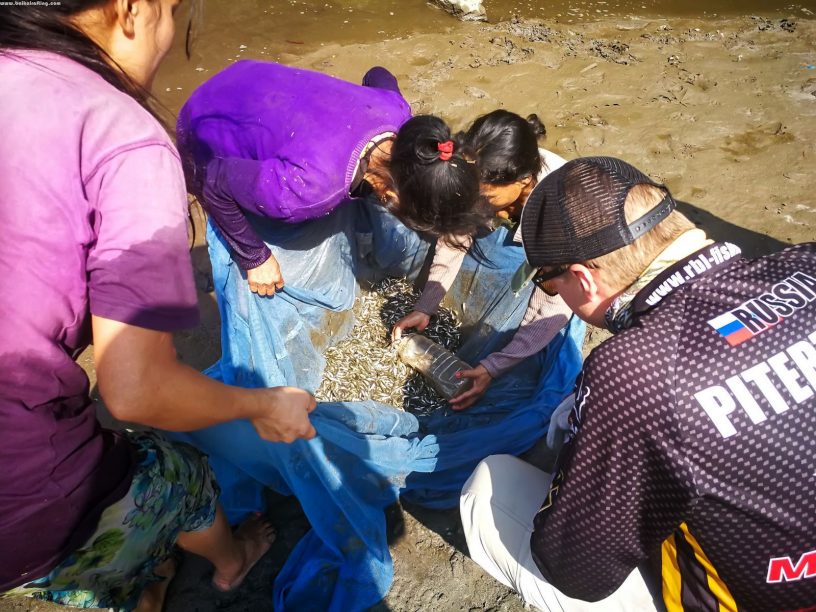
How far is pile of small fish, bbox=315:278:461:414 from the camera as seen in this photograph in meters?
2.83

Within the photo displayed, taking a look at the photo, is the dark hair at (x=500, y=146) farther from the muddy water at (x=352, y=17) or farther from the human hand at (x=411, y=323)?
the muddy water at (x=352, y=17)

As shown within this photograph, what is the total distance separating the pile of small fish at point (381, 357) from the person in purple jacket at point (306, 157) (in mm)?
650

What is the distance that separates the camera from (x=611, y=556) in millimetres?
1433

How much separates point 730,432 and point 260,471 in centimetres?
174

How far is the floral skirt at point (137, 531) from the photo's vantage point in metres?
1.47

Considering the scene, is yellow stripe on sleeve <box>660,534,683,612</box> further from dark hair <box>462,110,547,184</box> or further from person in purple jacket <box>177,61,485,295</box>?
dark hair <box>462,110,547,184</box>

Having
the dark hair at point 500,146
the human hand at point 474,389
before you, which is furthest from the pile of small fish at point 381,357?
the dark hair at point 500,146

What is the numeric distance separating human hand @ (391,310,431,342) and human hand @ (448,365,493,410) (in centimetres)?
43

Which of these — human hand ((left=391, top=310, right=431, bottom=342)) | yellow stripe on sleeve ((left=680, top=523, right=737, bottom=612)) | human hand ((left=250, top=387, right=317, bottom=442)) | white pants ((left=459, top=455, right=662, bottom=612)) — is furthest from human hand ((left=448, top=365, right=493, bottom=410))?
yellow stripe on sleeve ((left=680, top=523, right=737, bottom=612))

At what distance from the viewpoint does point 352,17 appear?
5801 mm

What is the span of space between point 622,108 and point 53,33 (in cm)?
427

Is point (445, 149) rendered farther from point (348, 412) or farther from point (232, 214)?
point (348, 412)

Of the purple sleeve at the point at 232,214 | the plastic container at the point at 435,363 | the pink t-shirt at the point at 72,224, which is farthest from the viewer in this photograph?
the plastic container at the point at 435,363

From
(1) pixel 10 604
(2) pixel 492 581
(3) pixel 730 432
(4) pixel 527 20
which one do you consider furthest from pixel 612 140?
(1) pixel 10 604
